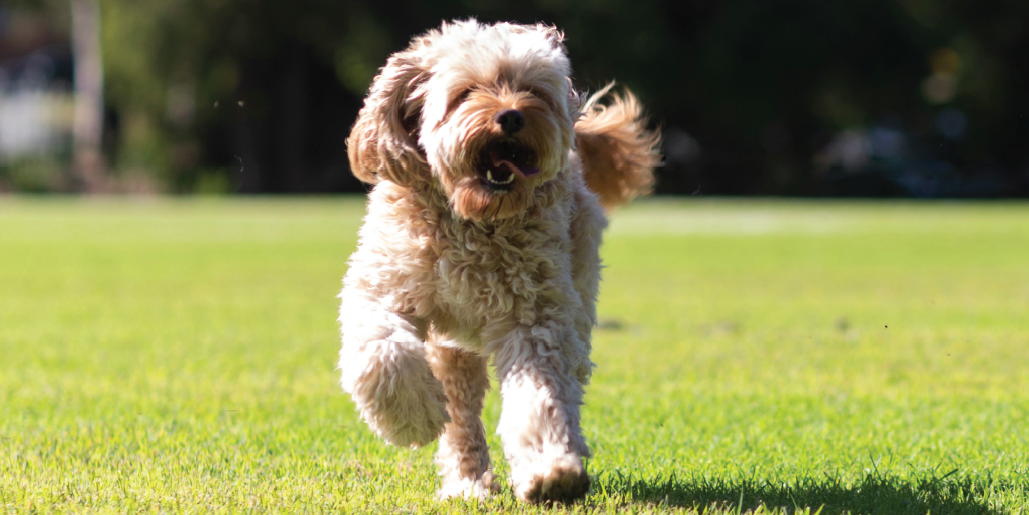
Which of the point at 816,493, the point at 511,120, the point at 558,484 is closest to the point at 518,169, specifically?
Result: the point at 511,120

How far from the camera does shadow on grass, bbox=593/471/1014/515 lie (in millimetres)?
4438

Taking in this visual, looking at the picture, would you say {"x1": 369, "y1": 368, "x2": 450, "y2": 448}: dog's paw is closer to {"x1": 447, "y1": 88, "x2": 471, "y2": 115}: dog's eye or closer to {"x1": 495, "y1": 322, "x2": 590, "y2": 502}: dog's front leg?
{"x1": 495, "y1": 322, "x2": 590, "y2": 502}: dog's front leg

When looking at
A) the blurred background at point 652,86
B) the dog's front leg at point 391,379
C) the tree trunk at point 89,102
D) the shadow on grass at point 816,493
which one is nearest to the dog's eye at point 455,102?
the dog's front leg at point 391,379

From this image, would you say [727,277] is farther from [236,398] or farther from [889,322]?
[236,398]

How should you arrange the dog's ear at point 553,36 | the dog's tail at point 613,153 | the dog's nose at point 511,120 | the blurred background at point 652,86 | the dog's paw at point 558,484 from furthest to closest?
1. the blurred background at point 652,86
2. the dog's tail at point 613,153
3. the dog's ear at point 553,36
4. the dog's nose at point 511,120
5. the dog's paw at point 558,484

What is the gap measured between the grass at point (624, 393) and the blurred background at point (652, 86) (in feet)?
90.9

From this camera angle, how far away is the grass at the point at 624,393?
15.3ft

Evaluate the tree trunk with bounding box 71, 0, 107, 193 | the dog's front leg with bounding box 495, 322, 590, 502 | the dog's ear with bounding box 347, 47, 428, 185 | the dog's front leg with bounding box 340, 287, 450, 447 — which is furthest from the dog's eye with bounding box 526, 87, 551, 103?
the tree trunk with bounding box 71, 0, 107, 193

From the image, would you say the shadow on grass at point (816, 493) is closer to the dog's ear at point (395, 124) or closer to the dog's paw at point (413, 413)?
the dog's paw at point (413, 413)

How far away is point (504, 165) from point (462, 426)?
1.15 metres

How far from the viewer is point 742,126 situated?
4897 cm

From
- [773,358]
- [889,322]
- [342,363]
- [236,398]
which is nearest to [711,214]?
[889,322]

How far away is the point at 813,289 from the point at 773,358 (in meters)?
5.62

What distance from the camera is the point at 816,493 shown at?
468 cm
